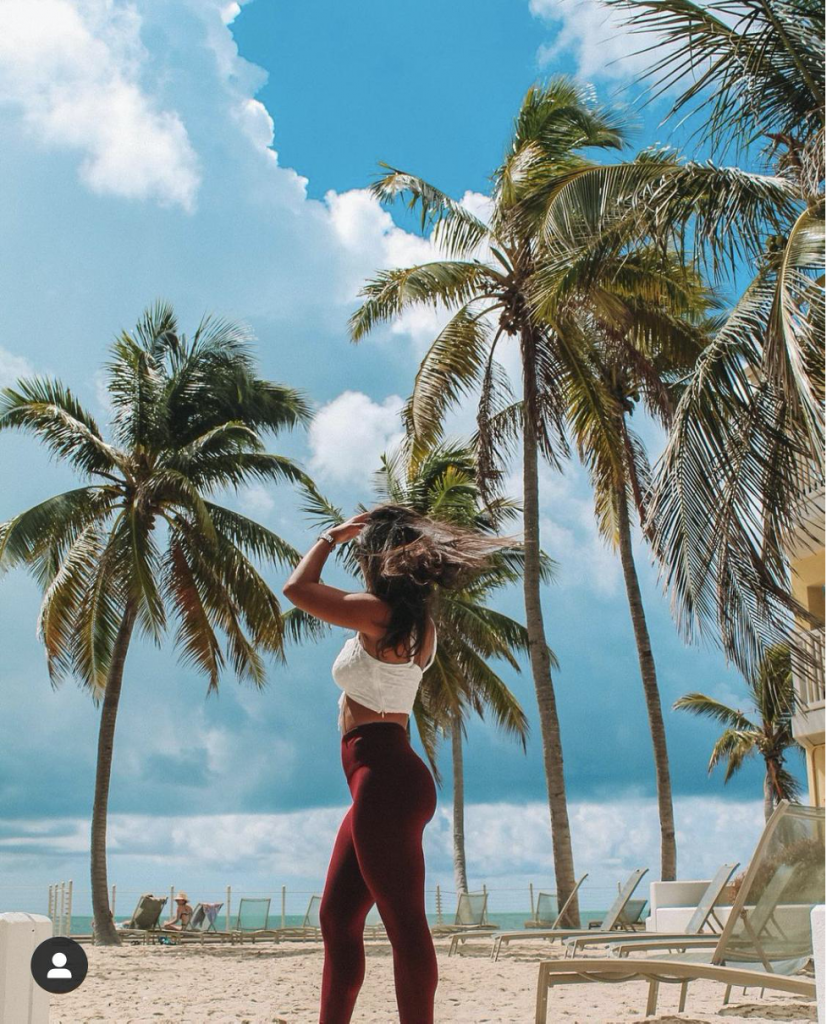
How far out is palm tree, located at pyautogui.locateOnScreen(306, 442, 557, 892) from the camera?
2158 cm

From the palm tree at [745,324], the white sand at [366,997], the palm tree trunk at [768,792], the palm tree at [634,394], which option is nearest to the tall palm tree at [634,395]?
the palm tree at [634,394]

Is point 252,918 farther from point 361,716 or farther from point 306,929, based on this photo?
point 361,716

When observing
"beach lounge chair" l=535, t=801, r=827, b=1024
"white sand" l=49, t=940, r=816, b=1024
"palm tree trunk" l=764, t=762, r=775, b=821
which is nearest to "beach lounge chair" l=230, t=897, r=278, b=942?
"white sand" l=49, t=940, r=816, b=1024

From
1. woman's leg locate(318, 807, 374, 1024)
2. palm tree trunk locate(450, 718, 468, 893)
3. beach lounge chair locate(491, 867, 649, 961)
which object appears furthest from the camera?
palm tree trunk locate(450, 718, 468, 893)

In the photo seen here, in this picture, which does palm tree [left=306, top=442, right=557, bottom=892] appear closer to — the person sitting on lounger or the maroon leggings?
the person sitting on lounger

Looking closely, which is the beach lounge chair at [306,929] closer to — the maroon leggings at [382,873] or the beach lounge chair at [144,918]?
the beach lounge chair at [144,918]

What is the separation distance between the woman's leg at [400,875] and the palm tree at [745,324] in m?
4.96

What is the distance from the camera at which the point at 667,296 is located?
51.0 feet

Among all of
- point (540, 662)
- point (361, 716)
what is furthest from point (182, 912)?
point (361, 716)

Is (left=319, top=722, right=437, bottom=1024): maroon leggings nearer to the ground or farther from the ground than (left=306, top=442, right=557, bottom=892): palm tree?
nearer to the ground

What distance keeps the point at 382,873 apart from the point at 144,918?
18.3 metres

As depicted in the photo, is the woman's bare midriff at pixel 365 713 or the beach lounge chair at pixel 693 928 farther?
the beach lounge chair at pixel 693 928

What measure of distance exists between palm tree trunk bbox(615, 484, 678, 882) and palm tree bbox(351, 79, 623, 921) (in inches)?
72.2

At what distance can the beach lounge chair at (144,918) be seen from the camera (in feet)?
64.7
